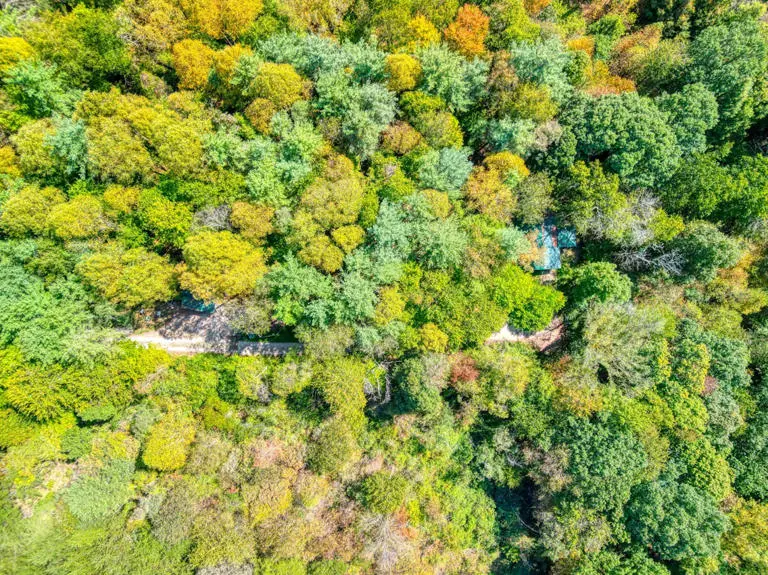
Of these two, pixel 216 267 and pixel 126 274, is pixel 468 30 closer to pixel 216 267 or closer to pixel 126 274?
pixel 216 267

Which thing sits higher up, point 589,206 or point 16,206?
point 589,206

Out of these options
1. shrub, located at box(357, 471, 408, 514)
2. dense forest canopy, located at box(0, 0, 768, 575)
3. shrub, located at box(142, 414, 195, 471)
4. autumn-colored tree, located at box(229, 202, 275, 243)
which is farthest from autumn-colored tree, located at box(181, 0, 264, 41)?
shrub, located at box(357, 471, 408, 514)

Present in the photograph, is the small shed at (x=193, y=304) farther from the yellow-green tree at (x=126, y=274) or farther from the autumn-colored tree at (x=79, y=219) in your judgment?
the autumn-colored tree at (x=79, y=219)

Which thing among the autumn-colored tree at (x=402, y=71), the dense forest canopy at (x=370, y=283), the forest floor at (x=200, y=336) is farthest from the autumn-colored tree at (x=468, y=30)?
the forest floor at (x=200, y=336)

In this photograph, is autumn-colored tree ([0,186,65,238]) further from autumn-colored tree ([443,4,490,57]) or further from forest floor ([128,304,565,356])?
autumn-colored tree ([443,4,490,57])

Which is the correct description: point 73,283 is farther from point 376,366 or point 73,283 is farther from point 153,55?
point 376,366

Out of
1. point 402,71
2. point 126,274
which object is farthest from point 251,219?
point 402,71

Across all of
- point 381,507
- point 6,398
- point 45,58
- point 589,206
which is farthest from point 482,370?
point 45,58
